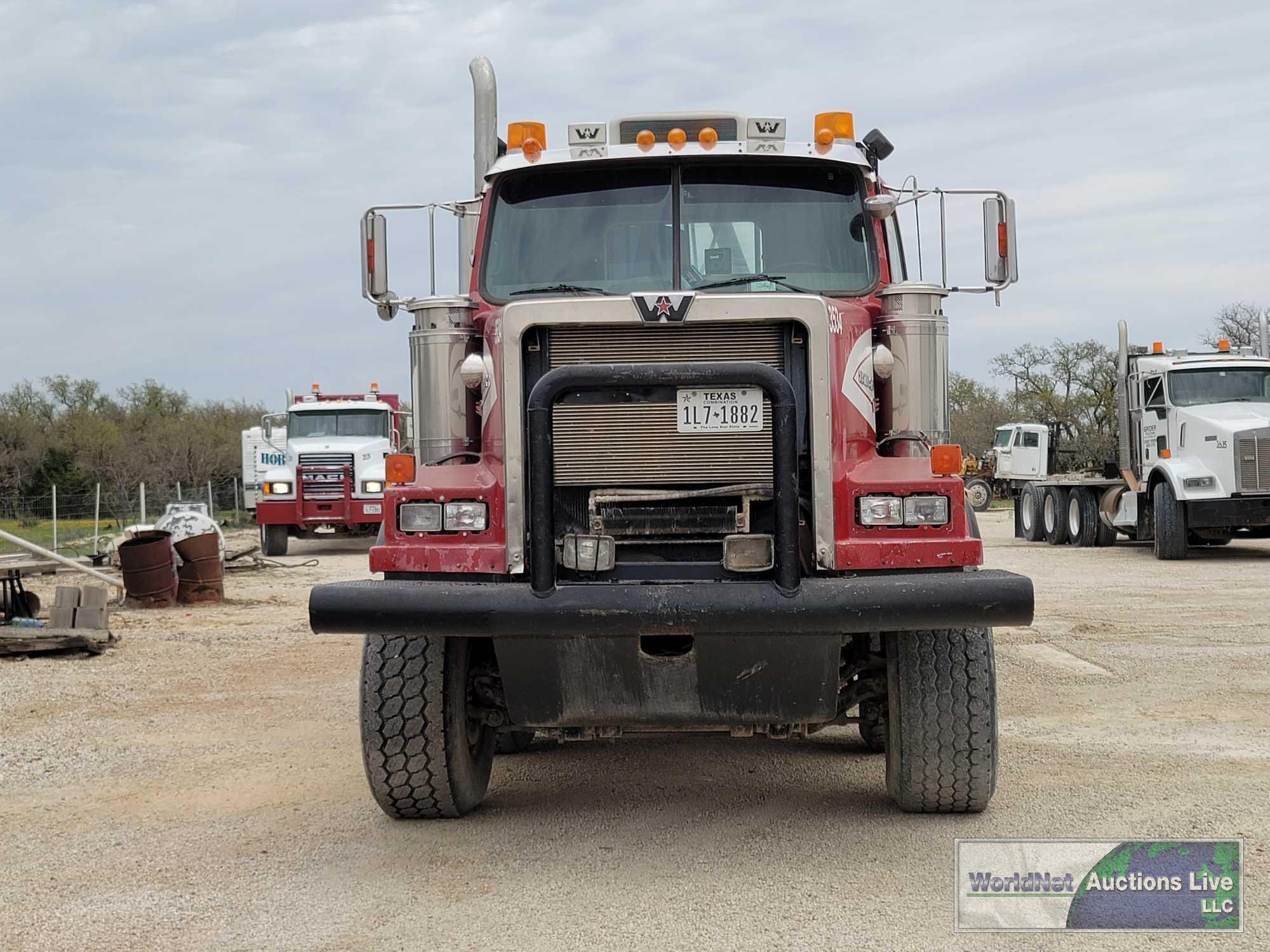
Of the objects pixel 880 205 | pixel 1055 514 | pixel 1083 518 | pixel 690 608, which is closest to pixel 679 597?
pixel 690 608

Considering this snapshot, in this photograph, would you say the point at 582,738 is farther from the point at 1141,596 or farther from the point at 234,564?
the point at 234,564

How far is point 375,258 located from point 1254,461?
590 inches

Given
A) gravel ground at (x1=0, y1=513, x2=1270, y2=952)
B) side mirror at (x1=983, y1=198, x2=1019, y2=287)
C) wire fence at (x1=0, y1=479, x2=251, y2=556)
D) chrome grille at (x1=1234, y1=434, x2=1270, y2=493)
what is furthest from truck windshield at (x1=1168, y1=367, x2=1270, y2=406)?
wire fence at (x1=0, y1=479, x2=251, y2=556)

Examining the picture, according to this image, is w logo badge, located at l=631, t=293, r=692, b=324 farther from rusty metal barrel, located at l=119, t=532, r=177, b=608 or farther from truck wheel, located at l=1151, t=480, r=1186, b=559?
truck wheel, located at l=1151, t=480, r=1186, b=559

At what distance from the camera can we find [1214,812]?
5.34 metres

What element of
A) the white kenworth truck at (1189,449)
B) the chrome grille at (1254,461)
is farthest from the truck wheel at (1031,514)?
the chrome grille at (1254,461)

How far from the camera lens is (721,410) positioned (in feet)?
16.3

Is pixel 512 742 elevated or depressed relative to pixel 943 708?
depressed

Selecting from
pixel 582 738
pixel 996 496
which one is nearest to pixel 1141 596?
pixel 582 738

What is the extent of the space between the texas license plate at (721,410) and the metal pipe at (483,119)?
3.09 m

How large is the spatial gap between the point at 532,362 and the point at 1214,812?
10.8 ft

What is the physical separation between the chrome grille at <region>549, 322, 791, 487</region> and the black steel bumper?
0.54 m

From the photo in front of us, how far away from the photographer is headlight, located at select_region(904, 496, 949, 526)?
15.7ft

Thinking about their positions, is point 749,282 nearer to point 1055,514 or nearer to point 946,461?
point 946,461
